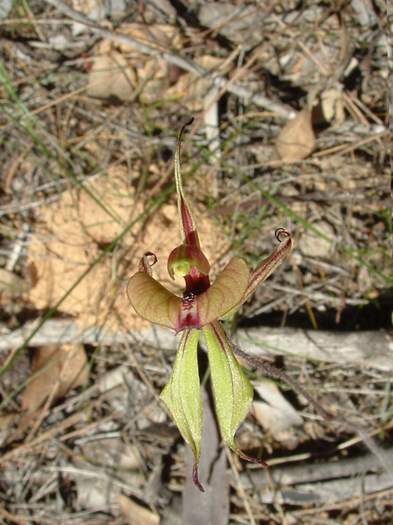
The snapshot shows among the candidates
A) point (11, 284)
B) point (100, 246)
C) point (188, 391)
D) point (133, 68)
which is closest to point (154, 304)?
point (188, 391)

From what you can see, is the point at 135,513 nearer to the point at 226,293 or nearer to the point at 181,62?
the point at 226,293

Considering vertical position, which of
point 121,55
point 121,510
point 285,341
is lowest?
point 121,510

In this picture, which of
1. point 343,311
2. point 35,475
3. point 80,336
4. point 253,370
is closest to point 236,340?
point 253,370

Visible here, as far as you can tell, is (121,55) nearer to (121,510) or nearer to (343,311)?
(343,311)

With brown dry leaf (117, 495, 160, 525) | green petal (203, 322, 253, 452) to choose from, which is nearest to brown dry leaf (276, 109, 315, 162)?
green petal (203, 322, 253, 452)

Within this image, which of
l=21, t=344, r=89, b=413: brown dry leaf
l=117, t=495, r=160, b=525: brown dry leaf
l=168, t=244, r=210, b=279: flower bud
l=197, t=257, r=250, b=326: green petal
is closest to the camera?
l=197, t=257, r=250, b=326: green petal

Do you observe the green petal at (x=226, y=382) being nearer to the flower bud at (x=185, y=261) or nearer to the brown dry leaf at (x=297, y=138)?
the flower bud at (x=185, y=261)

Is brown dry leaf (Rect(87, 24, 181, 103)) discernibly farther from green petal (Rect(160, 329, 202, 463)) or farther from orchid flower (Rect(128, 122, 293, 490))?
green petal (Rect(160, 329, 202, 463))

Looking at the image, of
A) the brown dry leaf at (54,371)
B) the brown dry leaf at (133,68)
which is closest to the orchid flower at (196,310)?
the brown dry leaf at (54,371)
